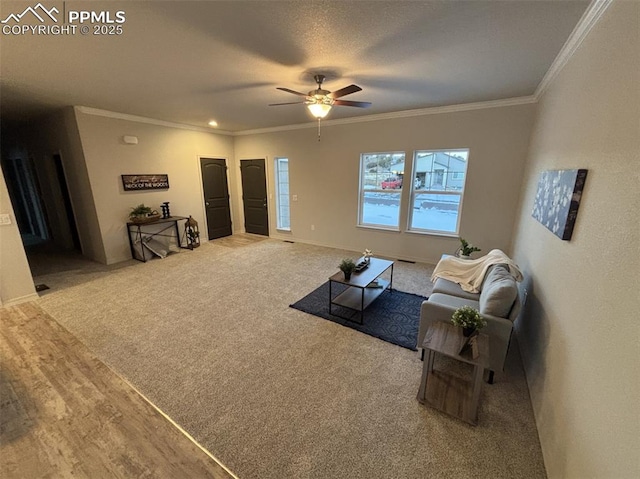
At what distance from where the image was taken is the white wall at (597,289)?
38.4 inches

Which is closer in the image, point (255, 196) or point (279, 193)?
point (279, 193)

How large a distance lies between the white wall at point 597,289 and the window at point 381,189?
2.77 meters

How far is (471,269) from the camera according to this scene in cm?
300

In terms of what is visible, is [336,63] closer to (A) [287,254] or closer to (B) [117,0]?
(B) [117,0]

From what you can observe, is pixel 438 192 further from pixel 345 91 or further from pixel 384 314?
pixel 345 91

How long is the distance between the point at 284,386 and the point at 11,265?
12.8 ft

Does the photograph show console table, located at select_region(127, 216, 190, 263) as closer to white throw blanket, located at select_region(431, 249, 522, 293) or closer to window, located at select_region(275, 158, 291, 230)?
window, located at select_region(275, 158, 291, 230)

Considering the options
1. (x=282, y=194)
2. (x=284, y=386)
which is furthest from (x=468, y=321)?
(x=282, y=194)

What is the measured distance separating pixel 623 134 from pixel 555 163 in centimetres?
130

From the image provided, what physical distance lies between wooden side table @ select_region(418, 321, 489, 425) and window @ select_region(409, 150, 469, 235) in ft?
9.79

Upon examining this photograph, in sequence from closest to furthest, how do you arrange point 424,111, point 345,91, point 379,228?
1. point 345,91
2. point 424,111
3. point 379,228

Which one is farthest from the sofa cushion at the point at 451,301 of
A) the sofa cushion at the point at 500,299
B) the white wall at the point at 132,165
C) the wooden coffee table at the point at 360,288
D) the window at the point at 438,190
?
the white wall at the point at 132,165

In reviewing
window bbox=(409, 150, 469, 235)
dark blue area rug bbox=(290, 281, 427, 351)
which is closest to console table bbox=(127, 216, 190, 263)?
dark blue area rug bbox=(290, 281, 427, 351)

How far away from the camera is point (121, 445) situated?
1589mm
